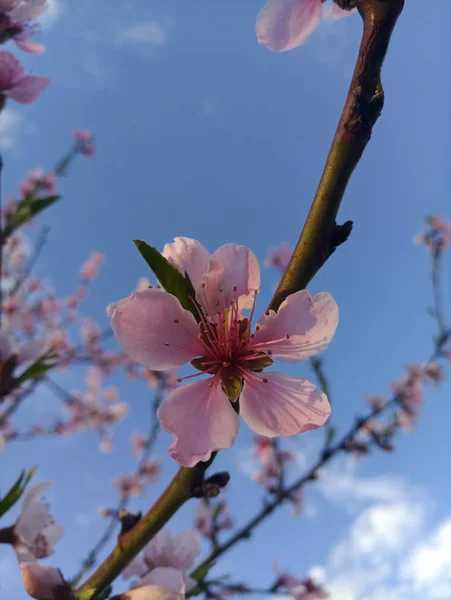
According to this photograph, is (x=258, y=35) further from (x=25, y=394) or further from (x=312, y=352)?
(x=25, y=394)

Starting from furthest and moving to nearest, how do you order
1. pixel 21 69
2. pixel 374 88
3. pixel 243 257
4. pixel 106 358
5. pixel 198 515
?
pixel 106 358
pixel 198 515
pixel 21 69
pixel 243 257
pixel 374 88

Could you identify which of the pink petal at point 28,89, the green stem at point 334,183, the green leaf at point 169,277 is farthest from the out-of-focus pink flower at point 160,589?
the pink petal at point 28,89

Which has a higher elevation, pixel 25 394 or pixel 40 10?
pixel 40 10

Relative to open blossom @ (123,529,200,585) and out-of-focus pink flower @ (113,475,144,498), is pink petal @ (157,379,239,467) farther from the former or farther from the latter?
out-of-focus pink flower @ (113,475,144,498)

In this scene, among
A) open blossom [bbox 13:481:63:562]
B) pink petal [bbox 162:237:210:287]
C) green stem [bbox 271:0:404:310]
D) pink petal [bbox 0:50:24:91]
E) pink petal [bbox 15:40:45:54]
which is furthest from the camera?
pink petal [bbox 15:40:45:54]

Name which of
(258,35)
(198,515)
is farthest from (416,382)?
(258,35)

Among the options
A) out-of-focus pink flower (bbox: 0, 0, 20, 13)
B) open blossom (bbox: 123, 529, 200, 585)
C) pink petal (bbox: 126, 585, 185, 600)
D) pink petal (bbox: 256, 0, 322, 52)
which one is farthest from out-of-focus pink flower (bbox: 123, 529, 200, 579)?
out-of-focus pink flower (bbox: 0, 0, 20, 13)
